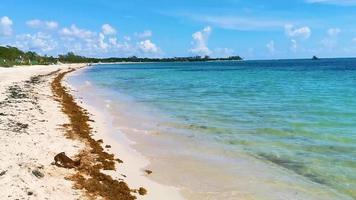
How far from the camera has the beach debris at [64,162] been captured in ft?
31.9

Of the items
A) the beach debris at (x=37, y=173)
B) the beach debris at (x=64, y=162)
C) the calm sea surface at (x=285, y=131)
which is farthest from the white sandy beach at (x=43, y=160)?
the calm sea surface at (x=285, y=131)

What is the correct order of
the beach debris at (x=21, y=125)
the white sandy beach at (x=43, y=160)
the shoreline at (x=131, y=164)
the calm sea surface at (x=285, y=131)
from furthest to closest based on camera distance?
the beach debris at (x=21, y=125), the calm sea surface at (x=285, y=131), the shoreline at (x=131, y=164), the white sandy beach at (x=43, y=160)

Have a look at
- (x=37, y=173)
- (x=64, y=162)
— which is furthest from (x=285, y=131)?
(x=37, y=173)

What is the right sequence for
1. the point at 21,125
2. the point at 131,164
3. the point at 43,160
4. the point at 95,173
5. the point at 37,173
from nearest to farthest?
the point at 37,173, the point at 95,173, the point at 43,160, the point at 131,164, the point at 21,125

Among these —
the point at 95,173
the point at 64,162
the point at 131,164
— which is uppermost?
the point at 64,162

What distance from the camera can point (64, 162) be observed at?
389 inches

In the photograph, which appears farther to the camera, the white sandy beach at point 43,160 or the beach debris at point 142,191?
the beach debris at point 142,191

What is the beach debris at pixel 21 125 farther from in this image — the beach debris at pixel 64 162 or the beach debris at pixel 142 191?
the beach debris at pixel 142 191

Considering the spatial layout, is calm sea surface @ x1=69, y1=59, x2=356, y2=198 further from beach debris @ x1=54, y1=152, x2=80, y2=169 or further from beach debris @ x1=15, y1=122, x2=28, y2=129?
beach debris @ x1=15, y1=122, x2=28, y2=129

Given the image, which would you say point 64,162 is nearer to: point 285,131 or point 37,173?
point 37,173

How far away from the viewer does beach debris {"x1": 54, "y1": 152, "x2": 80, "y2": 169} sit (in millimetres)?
9735

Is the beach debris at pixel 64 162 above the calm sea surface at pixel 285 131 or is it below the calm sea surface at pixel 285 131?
above

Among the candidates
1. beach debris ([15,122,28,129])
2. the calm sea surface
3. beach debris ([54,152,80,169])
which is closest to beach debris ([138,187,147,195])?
beach debris ([54,152,80,169])

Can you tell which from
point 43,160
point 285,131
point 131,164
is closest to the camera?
point 43,160
